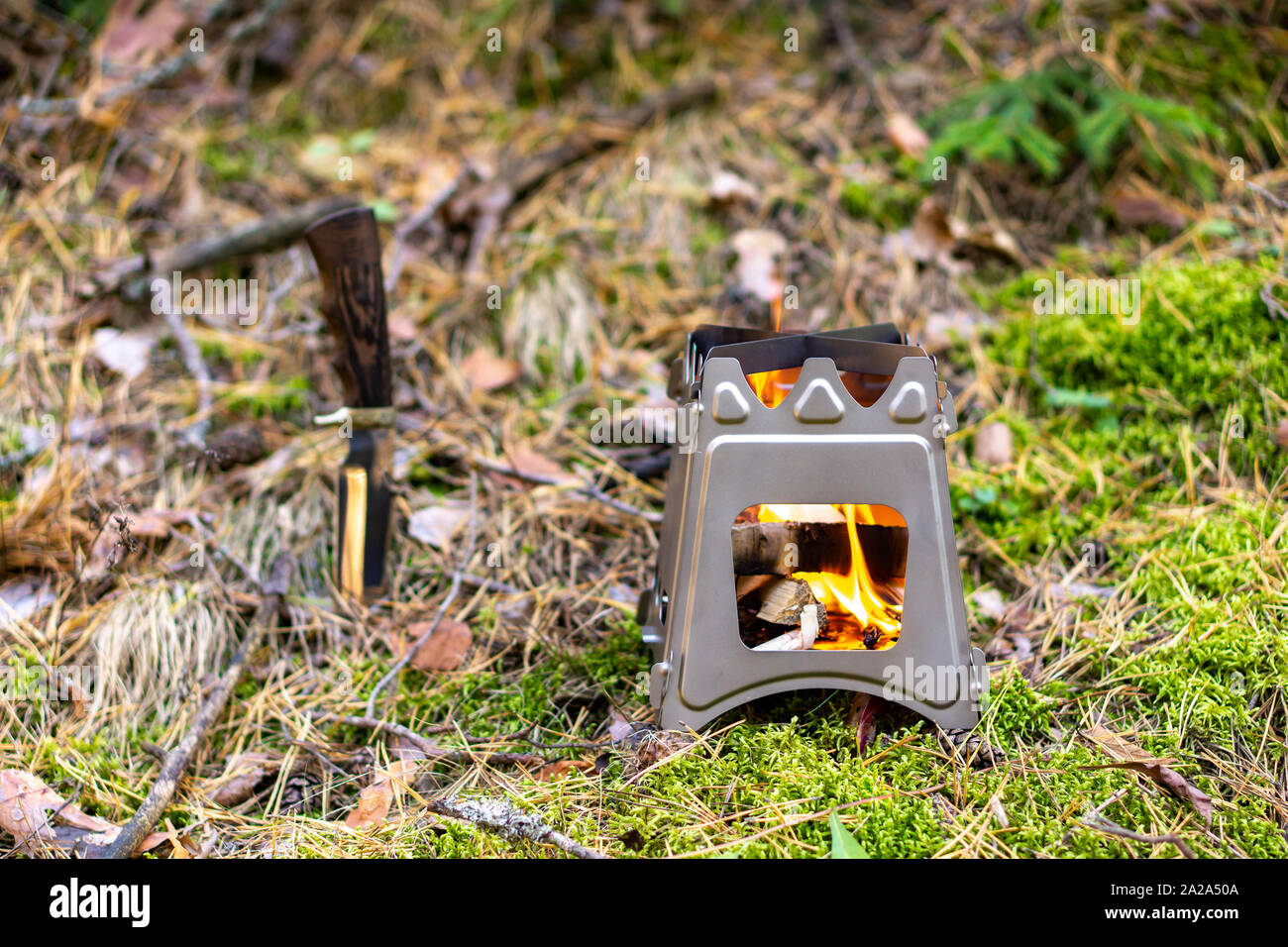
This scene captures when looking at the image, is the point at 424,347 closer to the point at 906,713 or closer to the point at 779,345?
the point at 779,345

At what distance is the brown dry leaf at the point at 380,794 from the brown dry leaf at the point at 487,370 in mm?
1323

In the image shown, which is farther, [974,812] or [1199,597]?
[1199,597]

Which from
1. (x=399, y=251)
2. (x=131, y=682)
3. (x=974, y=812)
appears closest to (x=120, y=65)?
(x=399, y=251)

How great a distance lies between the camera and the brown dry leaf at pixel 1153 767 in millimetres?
1441

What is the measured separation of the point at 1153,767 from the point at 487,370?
2111 millimetres

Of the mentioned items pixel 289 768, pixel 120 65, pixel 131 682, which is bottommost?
pixel 289 768

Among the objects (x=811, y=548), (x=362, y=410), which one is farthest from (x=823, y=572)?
(x=362, y=410)

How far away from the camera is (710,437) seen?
150cm

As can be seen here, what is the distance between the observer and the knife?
197 cm

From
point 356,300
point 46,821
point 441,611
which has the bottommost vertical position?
point 46,821

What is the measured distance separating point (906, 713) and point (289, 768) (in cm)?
134

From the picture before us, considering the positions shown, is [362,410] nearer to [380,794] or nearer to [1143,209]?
[380,794]

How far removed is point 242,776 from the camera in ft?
5.61

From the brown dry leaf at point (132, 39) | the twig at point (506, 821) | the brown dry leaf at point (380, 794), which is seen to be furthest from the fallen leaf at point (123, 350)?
the twig at point (506, 821)
